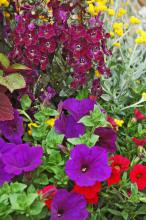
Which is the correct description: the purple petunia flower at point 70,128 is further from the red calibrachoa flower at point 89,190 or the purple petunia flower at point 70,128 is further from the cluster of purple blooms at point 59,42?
the cluster of purple blooms at point 59,42

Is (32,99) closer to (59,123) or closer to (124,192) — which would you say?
(59,123)

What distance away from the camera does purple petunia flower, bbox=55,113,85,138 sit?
6.82ft

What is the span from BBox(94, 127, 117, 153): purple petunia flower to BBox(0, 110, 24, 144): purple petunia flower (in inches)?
12.9

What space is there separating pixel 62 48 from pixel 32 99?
29 cm

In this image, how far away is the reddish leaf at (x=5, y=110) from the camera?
82.9 inches

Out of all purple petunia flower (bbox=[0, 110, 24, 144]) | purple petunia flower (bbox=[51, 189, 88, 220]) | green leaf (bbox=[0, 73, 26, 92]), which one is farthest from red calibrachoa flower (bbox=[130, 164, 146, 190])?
green leaf (bbox=[0, 73, 26, 92])

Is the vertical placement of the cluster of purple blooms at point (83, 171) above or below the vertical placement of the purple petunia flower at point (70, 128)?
below

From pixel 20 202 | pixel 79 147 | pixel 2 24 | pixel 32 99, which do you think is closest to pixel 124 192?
pixel 79 147

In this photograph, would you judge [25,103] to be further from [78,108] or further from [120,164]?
[120,164]

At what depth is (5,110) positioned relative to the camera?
2.14m

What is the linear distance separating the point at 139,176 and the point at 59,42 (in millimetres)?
776

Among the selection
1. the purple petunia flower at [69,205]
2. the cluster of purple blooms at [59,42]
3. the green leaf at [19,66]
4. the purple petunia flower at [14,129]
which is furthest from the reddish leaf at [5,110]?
the purple petunia flower at [69,205]

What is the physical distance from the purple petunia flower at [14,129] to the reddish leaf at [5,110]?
0.04 m

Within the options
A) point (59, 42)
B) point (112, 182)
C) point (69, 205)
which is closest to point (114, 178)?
point (112, 182)
